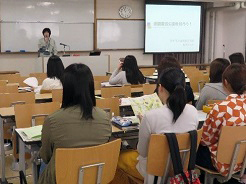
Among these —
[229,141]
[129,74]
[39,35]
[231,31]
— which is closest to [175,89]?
[229,141]

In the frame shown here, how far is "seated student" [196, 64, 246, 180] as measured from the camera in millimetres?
2555

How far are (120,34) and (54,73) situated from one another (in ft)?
19.0

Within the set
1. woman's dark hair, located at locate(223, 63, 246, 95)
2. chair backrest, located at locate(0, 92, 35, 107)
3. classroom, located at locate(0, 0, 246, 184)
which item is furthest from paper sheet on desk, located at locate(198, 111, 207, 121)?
chair backrest, located at locate(0, 92, 35, 107)

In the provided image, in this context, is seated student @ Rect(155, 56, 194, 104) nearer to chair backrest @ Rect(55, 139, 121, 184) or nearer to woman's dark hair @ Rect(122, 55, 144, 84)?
woman's dark hair @ Rect(122, 55, 144, 84)

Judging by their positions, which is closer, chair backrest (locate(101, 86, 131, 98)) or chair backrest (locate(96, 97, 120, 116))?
chair backrest (locate(96, 97, 120, 116))

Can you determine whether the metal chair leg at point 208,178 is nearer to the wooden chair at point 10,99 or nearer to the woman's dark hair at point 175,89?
the woman's dark hair at point 175,89

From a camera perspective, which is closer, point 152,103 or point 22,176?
point 152,103

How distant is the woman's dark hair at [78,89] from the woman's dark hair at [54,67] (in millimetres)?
2238

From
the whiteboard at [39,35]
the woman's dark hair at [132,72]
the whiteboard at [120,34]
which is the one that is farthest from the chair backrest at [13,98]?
the whiteboard at [120,34]

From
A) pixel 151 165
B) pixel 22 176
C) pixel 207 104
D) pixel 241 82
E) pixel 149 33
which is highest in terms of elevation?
pixel 149 33

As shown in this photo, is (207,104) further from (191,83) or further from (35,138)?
(191,83)

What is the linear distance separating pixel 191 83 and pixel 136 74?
1.04 m

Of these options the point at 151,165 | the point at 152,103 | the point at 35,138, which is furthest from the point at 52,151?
the point at 152,103

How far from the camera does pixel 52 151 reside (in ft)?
7.10
